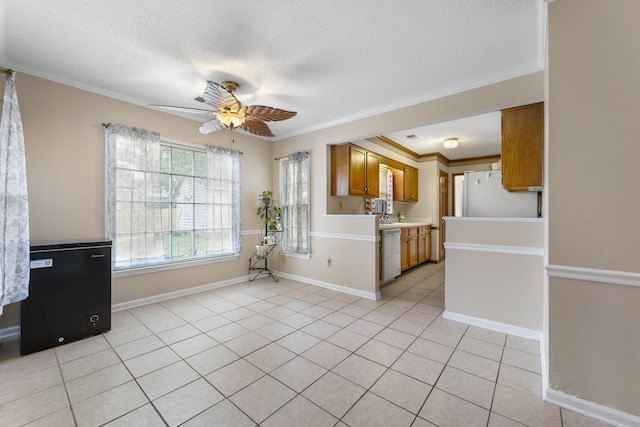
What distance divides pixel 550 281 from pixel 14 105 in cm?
438

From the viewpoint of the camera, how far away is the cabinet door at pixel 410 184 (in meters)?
5.93

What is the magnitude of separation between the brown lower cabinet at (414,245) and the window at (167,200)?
3.13m

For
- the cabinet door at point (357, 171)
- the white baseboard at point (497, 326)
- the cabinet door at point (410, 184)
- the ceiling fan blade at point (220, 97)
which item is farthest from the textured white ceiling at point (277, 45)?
the cabinet door at point (410, 184)

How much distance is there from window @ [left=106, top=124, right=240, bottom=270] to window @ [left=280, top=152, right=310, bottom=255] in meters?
0.87

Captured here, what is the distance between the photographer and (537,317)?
2.50m

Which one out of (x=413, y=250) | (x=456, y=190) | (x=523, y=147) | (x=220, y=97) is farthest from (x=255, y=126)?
(x=456, y=190)

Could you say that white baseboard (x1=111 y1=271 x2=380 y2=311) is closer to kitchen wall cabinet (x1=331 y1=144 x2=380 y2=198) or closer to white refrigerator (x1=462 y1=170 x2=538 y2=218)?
kitchen wall cabinet (x1=331 y1=144 x2=380 y2=198)

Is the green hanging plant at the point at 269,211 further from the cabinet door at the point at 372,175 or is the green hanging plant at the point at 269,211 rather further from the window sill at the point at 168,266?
the cabinet door at the point at 372,175

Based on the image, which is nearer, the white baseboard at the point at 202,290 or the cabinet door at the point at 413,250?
the white baseboard at the point at 202,290

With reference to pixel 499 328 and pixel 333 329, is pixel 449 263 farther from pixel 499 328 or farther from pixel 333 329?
pixel 333 329

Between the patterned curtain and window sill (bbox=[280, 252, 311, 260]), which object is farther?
window sill (bbox=[280, 252, 311, 260])

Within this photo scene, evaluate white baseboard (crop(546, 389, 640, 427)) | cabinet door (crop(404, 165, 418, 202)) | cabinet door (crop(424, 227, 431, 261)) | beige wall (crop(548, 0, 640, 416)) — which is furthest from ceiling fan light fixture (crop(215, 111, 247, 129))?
cabinet door (crop(424, 227, 431, 261))

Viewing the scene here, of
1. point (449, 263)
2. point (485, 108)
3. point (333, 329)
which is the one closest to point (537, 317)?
point (449, 263)

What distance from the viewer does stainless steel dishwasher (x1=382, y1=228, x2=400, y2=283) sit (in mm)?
4250
